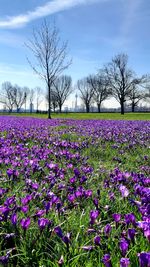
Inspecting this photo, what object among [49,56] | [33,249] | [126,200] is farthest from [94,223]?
[49,56]

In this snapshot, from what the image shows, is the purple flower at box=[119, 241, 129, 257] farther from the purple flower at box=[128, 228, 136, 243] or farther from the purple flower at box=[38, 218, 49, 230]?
the purple flower at box=[38, 218, 49, 230]

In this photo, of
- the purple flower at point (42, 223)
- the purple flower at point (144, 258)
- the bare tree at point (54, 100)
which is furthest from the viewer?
the bare tree at point (54, 100)

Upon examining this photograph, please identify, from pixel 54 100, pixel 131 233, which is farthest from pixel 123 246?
pixel 54 100

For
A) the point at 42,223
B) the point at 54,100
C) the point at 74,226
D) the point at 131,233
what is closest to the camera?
the point at 131,233

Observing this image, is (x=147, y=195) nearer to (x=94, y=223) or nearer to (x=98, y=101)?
(x=94, y=223)

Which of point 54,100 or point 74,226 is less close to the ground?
point 54,100

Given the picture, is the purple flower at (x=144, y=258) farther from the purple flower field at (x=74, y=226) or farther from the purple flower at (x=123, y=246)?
the purple flower at (x=123, y=246)

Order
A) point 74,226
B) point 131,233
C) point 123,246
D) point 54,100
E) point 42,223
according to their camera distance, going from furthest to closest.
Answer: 1. point 54,100
2. point 74,226
3. point 42,223
4. point 131,233
5. point 123,246

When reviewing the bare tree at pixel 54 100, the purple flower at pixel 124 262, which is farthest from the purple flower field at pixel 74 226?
the bare tree at pixel 54 100

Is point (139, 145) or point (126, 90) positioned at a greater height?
point (126, 90)

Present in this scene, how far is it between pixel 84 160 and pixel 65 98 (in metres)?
123

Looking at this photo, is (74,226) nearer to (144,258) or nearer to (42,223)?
(42,223)

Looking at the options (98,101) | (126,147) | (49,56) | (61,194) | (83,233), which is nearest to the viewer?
(83,233)

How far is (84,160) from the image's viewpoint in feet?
20.9
